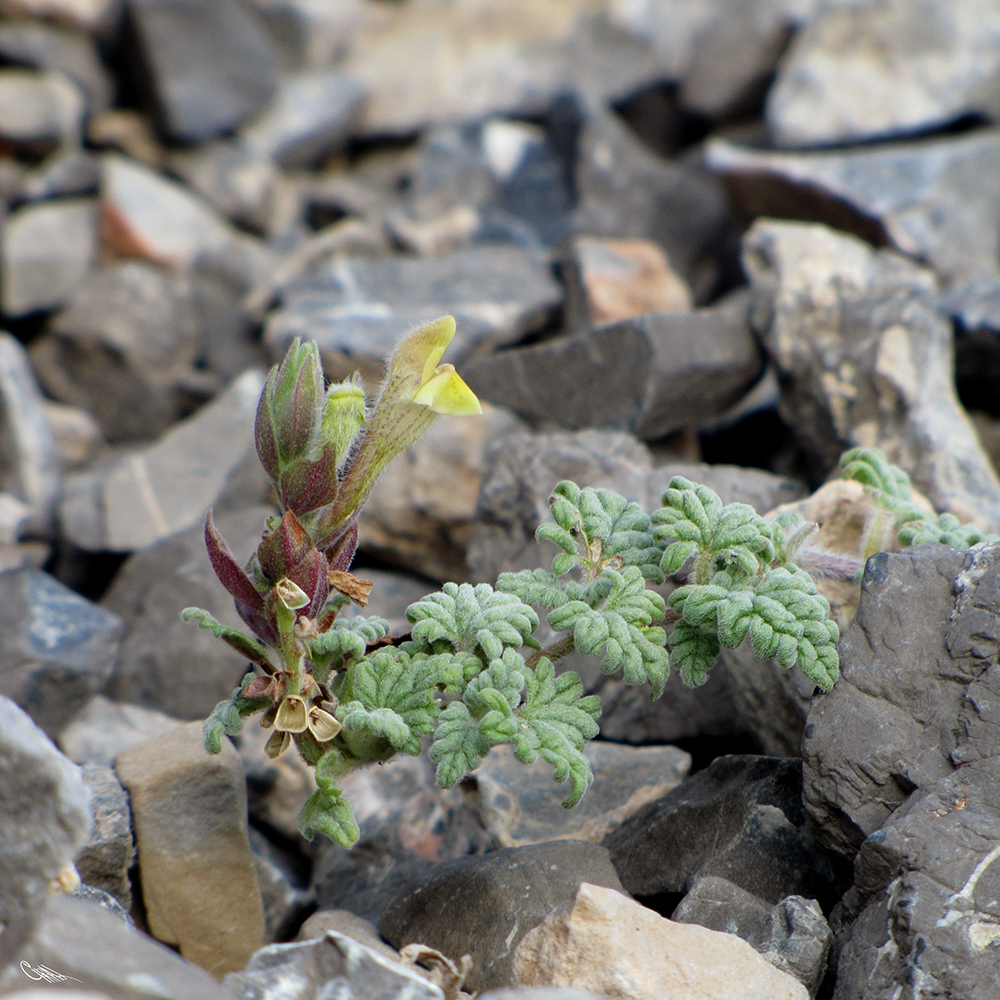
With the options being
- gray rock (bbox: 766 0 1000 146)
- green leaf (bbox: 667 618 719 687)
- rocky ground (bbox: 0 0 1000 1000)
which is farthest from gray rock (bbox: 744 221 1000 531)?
gray rock (bbox: 766 0 1000 146)

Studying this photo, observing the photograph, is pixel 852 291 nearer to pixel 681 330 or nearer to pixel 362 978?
pixel 681 330

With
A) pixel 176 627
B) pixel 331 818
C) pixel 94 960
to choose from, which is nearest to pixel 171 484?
pixel 176 627

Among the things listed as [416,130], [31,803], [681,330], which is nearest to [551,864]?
[31,803]

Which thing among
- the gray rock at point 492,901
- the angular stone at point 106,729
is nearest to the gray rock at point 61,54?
the angular stone at point 106,729

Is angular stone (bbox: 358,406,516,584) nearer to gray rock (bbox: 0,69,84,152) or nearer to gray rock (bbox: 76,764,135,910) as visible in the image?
gray rock (bbox: 76,764,135,910)

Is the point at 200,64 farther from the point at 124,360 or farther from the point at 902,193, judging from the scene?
the point at 902,193
